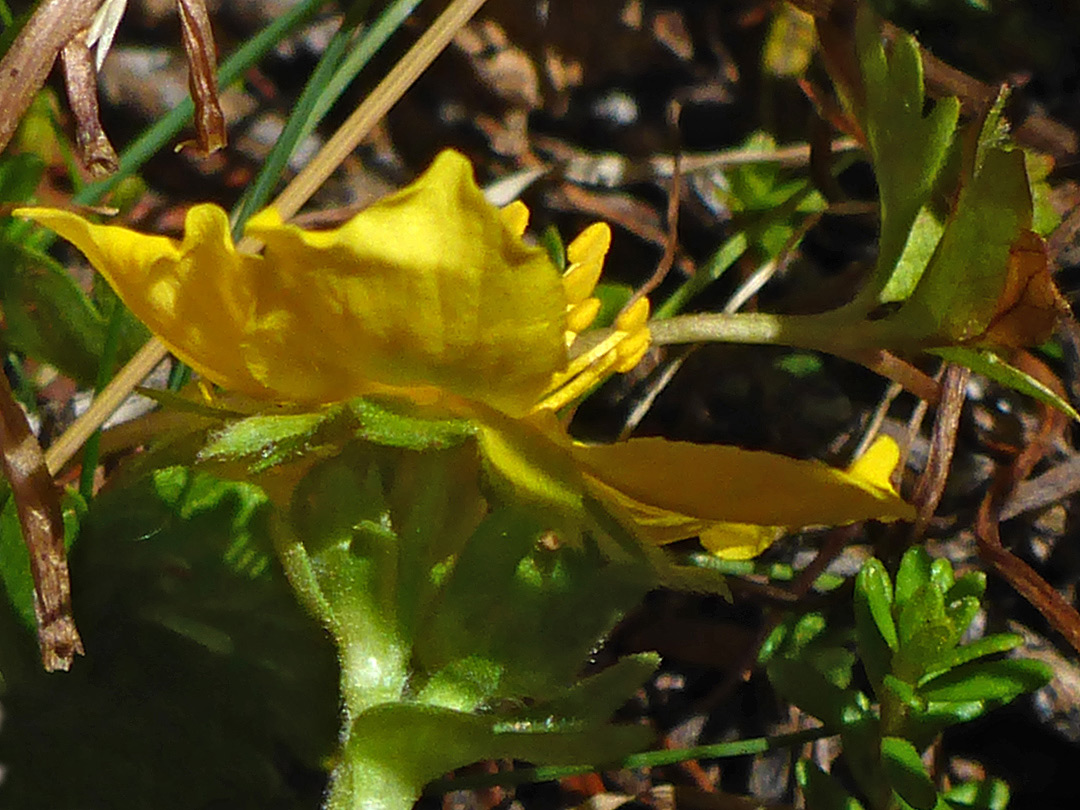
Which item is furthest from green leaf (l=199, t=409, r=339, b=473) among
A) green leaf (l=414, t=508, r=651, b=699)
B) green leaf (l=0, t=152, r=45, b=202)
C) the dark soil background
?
green leaf (l=0, t=152, r=45, b=202)

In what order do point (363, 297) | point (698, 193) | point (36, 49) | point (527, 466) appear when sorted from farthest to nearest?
point (698, 193) → point (36, 49) → point (527, 466) → point (363, 297)

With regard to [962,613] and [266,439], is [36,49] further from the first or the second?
[962,613]

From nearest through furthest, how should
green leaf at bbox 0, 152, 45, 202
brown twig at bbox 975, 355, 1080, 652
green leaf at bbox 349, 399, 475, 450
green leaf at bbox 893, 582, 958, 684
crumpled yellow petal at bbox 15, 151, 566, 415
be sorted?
crumpled yellow petal at bbox 15, 151, 566, 415 → green leaf at bbox 349, 399, 475, 450 → green leaf at bbox 893, 582, 958, 684 → brown twig at bbox 975, 355, 1080, 652 → green leaf at bbox 0, 152, 45, 202

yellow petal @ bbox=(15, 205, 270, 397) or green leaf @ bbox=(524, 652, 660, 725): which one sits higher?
yellow petal @ bbox=(15, 205, 270, 397)

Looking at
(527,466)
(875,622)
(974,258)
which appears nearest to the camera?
(527,466)

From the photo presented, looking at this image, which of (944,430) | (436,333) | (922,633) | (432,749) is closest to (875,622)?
(922,633)

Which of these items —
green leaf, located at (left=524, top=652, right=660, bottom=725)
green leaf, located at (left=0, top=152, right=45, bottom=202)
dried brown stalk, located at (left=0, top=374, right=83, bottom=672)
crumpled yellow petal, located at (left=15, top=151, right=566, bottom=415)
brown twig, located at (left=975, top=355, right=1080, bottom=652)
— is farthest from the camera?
green leaf, located at (left=0, top=152, right=45, bottom=202)

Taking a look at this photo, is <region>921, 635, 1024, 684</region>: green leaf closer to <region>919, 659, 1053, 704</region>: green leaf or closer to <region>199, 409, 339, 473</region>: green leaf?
<region>919, 659, 1053, 704</region>: green leaf
